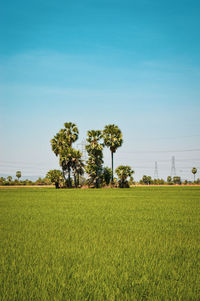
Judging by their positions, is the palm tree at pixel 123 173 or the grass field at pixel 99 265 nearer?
the grass field at pixel 99 265

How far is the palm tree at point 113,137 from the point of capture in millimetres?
69188

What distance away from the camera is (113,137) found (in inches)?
2753

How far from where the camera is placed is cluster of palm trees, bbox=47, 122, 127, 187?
219ft

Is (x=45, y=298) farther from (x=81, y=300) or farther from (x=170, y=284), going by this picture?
(x=170, y=284)

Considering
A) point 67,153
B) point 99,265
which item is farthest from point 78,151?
point 99,265

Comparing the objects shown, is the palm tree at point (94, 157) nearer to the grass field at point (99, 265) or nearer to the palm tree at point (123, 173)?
the palm tree at point (123, 173)

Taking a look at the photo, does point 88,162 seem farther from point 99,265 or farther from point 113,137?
point 99,265

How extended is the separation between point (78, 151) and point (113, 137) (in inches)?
384

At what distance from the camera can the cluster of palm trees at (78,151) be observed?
66625 mm

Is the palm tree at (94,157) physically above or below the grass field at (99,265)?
above

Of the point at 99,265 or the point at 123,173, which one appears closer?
the point at 99,265

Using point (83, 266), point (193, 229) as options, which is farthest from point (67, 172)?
point (83, 266)

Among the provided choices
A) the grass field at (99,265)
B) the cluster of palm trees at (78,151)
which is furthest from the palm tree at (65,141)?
the grass field at (99,265)

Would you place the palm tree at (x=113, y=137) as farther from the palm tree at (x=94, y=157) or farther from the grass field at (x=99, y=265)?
the grass field at (x=99, y=265)
